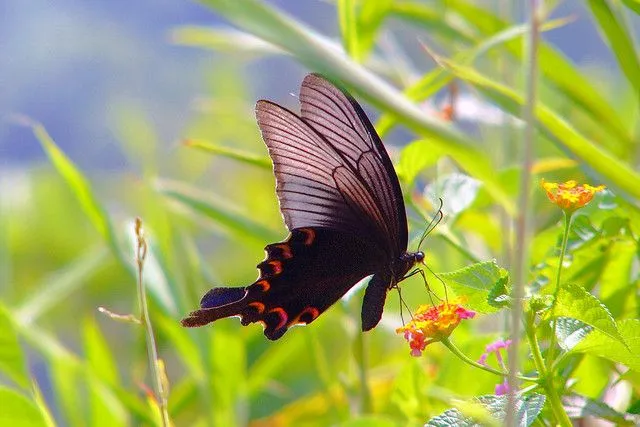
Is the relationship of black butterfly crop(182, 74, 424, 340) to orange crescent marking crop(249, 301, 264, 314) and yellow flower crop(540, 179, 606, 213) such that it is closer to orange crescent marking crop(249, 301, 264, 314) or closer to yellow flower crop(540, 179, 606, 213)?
orange crescent marking crop(249, 301, 264, 314)

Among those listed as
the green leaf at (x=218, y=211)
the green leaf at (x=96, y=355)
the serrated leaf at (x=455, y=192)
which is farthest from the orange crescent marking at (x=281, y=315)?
the green leaf at (x=96, y=355)

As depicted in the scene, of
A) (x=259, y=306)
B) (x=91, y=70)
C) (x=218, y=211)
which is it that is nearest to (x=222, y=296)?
(x=259, y=306)

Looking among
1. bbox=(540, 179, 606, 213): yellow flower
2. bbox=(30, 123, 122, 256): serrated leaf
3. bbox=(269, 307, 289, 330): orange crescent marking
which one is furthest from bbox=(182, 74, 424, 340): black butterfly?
bbox=(30, 123, 122, 256): serrated leaf

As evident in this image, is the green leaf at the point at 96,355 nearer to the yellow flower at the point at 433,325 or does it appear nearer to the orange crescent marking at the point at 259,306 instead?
the orange crescent marking at the point at 259,306

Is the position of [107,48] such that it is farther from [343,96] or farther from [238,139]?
[343,96]

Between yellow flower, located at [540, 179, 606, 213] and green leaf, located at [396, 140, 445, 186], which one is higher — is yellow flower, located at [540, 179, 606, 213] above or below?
below

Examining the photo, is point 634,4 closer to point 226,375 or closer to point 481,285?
point 481,285

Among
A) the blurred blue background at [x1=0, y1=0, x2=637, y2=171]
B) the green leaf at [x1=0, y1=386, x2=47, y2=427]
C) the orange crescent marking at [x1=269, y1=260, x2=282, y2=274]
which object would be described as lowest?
the green leaf at [x1=0, y1=386, x2=47, y2=427]
